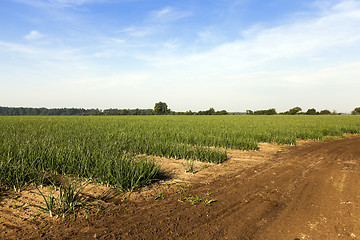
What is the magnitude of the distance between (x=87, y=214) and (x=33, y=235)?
0.72 m

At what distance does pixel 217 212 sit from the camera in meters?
3.28

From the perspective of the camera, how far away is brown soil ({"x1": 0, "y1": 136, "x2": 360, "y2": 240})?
269 centimetres

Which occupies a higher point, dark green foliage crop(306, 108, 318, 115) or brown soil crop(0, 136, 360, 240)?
dark green foliage crop(306, 108, 318, 115)

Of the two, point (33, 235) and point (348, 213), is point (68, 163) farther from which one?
point (348, 213)

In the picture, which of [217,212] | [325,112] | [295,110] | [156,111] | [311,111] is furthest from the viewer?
[156,111]

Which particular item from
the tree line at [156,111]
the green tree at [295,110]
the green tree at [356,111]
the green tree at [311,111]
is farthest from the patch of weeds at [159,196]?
the green tree at [356,111]

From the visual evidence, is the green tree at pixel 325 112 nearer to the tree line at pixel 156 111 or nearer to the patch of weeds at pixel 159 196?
the tree line at pixel 156 111

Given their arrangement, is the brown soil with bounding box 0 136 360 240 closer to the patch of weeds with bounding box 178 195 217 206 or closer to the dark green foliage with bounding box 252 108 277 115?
the patch of weeds with bounding box 178 195 217 206

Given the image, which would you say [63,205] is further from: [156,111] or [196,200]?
[156,111]

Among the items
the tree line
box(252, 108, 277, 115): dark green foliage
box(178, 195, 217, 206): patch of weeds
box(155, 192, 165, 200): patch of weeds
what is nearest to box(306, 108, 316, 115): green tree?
the tree line

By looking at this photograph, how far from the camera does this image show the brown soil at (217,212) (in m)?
2.69

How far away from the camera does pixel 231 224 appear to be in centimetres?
292

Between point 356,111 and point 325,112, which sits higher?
point 356,111

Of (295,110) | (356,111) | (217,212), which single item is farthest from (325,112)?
(217,212)
